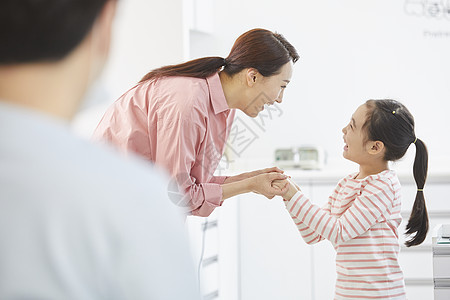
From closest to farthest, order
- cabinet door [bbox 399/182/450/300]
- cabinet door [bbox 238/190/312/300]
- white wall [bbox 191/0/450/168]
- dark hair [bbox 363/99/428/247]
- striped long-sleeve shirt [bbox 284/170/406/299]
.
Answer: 1. striped long-sleeve shirt [bbox 284/170/406/299]
2. dark hair [bbox 363/99/428/247]
3. cabinet door [bbox 399/182/450/300]
4. cabinet door [bbox 238/190/312/300]
5. white wall [bbox 191/0/450/168]

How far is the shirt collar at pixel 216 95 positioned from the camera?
1.95 m

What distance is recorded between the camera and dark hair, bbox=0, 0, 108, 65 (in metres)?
0.40

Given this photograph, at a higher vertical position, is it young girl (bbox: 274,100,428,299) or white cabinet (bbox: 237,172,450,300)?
young girl (bbox: 274,100,428,299)

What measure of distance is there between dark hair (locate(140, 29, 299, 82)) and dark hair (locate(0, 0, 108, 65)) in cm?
154

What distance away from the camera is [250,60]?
6.54ft

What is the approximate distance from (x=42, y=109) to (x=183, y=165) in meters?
1.39

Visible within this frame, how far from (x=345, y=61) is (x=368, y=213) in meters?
2.10

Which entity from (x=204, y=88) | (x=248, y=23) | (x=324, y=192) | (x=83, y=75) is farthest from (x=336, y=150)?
(x=83, y=75)

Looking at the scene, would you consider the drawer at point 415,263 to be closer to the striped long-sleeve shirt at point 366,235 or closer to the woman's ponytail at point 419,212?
the woman's ponytail at point 419,212

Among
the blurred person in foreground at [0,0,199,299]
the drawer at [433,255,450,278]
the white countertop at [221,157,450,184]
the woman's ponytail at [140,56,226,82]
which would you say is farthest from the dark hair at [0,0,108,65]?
the white countertop at [221,157,450,184]

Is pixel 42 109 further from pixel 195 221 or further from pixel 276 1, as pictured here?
pixel 276 1

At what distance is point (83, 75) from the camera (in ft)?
1.47

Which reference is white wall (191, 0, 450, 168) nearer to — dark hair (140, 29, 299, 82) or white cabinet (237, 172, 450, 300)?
white cabinet (237, 172, 450, 300)

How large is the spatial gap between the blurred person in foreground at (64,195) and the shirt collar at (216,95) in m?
1.52
